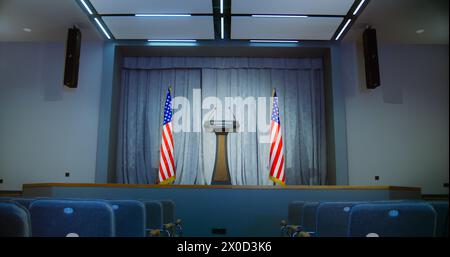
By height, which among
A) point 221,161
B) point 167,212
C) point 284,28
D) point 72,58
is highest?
point 284,28

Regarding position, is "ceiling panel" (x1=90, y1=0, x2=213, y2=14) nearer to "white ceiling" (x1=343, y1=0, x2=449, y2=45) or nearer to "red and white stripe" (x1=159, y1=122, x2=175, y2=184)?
"red and white stripe" (x1=159, y1=122, x2=175, y2=184)

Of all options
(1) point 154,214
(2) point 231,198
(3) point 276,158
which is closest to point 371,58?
(3) point 276,158

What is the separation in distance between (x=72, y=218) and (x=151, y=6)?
380 cm

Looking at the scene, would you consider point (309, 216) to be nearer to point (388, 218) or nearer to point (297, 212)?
point (297, 212)

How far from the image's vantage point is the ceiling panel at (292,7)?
4.29m

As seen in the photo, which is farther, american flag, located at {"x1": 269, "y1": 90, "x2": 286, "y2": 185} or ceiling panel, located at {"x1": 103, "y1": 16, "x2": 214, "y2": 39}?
american flag, located at {"x1": 269, "y1": 90, "x2": 286, "y2": 185}

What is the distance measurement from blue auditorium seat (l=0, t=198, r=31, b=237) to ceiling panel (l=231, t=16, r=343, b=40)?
4346 millimetres

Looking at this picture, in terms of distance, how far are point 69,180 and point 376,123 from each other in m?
5.18

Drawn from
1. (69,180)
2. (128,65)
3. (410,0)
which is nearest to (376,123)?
(410,0)

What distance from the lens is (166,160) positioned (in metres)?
5.27

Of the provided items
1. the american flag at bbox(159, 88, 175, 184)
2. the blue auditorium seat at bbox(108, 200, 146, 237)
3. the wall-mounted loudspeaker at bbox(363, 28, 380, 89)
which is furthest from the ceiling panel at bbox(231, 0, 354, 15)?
the blue auditorium seat at bbox(108, 200, 146, 237)

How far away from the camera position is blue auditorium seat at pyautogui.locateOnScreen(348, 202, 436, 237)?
1148 millimetres

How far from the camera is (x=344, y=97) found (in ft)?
18.5

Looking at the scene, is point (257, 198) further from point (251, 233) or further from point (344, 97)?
point (344, 97)
